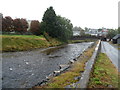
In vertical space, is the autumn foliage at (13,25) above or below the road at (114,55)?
above

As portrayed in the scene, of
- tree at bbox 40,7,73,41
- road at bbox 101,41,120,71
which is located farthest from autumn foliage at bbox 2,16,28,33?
road at bbox 101,41,120,71

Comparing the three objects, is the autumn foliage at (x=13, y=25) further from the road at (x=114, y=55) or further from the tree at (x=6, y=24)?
the road at (x=114, y=55)

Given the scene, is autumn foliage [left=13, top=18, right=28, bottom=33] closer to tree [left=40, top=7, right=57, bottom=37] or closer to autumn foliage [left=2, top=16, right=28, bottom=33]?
autumn foliage [left=2, top=16, right=28, bottom=33]

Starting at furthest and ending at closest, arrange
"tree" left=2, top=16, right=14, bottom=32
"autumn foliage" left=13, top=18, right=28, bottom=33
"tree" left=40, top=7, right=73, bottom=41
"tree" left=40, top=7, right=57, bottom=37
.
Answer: "tree" left=40, top=7, right=73, bottom=41, "tree" left=40, top=7, right=57, bottom=37, "autumn foliage" left=13, top=18, right=28, bottom=33, "tree" left=2, top=16, right=14, bottom=32

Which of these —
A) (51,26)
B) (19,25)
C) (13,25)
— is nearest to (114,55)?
(51,26)

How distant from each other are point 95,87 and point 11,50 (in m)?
26.4

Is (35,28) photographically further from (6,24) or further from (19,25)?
(6,24)

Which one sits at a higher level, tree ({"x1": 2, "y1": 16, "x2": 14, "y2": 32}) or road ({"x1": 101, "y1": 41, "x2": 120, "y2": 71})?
tree ({"x1": 2, "y1": 16, "x2": 14, "y2": 32})

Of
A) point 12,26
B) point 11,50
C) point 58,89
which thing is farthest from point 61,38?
point 58,89

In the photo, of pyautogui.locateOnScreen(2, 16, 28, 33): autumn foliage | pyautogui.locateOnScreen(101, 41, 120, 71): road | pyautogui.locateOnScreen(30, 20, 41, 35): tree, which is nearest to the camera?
pyautogui.locateOnScreen(101, 41, 120, 71): road

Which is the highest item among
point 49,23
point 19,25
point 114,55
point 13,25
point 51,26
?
point 49,23

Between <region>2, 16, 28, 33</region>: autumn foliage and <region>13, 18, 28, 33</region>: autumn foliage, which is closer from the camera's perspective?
<region>2, 16, 28, 33</region>: autumn foliage

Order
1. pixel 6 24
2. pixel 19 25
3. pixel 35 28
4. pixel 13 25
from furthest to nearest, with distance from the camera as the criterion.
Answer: pixel 35 28
pixel 19 25
pixel 13 25
pixel 6 24

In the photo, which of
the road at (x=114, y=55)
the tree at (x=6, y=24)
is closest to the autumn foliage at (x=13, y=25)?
the tree at (x=6, y=24)
